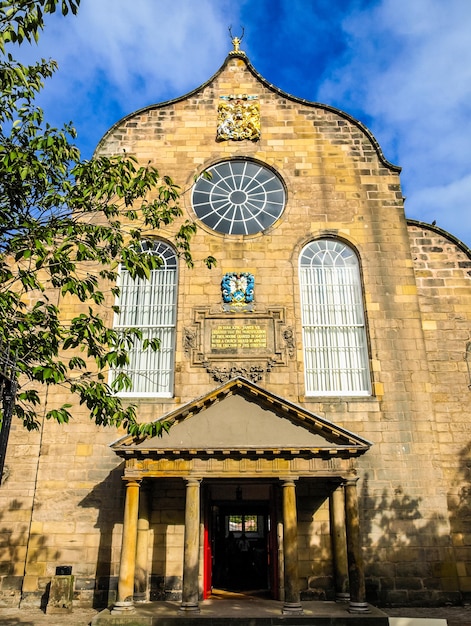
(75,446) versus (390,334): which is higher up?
(390,334)

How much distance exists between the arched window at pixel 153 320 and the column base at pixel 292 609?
19.1 feet

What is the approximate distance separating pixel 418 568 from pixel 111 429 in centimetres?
818

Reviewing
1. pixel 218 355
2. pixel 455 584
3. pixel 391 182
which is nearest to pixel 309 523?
pixel 455 584

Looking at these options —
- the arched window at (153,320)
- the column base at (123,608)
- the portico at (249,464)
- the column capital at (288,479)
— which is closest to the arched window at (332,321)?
the portico at (249,464)

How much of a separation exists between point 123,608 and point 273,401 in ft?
17.3

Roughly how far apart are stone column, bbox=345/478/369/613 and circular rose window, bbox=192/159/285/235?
26.1 feet

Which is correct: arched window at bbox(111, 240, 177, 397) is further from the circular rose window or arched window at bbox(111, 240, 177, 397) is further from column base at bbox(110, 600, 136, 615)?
column base at bbox(110, 600, 136, 615)

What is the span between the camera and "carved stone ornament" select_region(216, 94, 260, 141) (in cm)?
1672

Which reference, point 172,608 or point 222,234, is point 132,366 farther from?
point 172,608

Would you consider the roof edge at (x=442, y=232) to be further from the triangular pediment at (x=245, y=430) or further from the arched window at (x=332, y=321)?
the triangular pediment at (x=245, y=430)

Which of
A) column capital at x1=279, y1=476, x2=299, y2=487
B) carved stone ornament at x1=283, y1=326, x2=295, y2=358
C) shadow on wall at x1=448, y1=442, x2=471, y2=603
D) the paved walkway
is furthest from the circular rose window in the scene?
the paved walkway

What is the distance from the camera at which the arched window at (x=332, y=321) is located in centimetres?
1423

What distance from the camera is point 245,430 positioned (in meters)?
11.8

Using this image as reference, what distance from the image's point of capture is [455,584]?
12.2 meters
